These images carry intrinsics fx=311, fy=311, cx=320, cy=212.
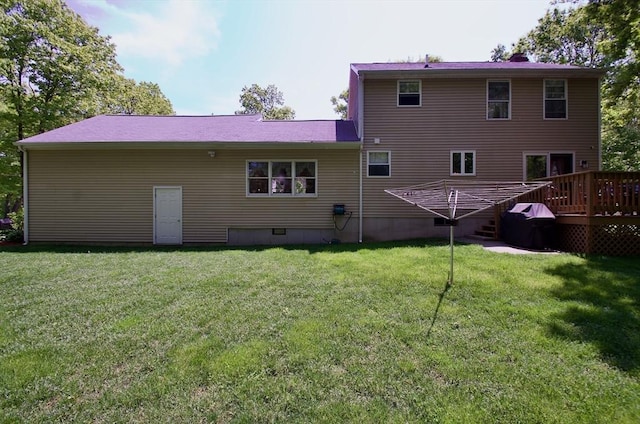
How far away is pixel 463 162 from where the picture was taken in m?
10.6

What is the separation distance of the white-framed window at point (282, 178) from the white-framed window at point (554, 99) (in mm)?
8106

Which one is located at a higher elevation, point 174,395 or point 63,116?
point 63,116

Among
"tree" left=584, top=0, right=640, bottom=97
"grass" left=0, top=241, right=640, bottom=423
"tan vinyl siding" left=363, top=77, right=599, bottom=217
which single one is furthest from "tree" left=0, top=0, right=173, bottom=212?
"tree" left=584, top=0, right=640, bottom=97

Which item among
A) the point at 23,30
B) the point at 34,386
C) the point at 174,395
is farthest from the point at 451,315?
the point at 23,30

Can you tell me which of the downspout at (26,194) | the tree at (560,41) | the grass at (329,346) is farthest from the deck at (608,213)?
the tree at (560,41)

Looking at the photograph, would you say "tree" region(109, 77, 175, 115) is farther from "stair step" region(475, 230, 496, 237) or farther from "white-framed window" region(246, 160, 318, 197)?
"stair step" region(475, 230, 496, 237)

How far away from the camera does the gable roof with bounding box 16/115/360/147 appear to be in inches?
400

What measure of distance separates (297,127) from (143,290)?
8.55m

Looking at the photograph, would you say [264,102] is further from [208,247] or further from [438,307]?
[438,307]

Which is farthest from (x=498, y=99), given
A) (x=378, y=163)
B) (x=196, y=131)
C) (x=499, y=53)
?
(x=499, y=53)

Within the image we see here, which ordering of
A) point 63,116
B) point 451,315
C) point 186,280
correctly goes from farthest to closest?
point 63,116, point 186,280, point 451,315

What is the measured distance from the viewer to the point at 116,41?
20.0 metres

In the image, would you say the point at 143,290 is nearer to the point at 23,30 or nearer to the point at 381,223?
the point at 381,223

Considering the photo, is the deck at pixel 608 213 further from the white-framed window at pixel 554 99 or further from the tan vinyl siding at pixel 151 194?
the tan vinyl siding at pixel 151 194
